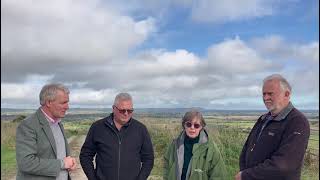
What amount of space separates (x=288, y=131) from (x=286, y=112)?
21cm

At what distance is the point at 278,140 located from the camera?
4.30 m

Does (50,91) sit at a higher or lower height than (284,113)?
higher

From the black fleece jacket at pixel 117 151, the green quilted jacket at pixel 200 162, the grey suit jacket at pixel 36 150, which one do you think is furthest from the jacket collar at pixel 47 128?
the green quilted jacket at pixel 200 162

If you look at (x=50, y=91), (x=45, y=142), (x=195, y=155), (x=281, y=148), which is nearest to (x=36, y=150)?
(x=45, y=142)

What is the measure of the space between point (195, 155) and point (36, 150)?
5.14 ft

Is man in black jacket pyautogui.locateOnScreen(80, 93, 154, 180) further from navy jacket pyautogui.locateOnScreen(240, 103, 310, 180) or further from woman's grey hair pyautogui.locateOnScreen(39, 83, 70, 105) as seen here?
navy jacket pyautogui.locateOnScreen(240, 103, 310, 180)

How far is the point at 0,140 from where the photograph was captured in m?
3.87

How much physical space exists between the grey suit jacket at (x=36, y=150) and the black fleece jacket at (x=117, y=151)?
2.45 feet

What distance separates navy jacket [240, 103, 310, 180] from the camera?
4172mm

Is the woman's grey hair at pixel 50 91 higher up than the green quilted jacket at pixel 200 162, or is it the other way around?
the woman's grey hair at pixel 50 91

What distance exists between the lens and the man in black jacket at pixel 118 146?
4.91 meters

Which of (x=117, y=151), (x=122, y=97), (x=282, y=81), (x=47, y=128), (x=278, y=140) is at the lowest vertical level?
(x=117, y=151)

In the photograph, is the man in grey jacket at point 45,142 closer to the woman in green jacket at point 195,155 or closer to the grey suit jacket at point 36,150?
the grey suit jacket at point 36,150

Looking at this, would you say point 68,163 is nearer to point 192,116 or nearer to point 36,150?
point 36,150
